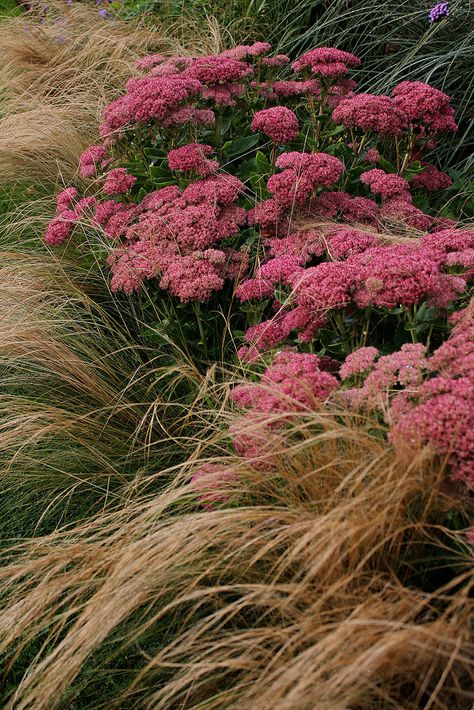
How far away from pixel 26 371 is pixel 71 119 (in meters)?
2.01

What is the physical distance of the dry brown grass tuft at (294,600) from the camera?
1374mm

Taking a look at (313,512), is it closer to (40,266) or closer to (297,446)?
(297,446)

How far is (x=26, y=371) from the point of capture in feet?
9.10

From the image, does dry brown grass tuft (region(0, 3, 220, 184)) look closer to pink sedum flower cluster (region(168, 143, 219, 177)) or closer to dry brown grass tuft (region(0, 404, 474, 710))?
pink sedum flower cluster (region(168, 143, 219, 177))

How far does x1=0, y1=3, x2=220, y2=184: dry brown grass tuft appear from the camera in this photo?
4.00m

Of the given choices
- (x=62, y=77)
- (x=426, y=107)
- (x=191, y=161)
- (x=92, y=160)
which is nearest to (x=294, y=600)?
(x=191, y=161)

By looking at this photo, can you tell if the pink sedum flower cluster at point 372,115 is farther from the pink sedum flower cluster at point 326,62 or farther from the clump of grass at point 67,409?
the clump of grass at point 67,409

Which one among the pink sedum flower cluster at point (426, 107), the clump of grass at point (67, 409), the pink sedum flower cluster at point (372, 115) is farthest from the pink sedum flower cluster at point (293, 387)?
the pink sedum flower cluster at point (426, 107)

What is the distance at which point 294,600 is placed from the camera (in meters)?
1.56

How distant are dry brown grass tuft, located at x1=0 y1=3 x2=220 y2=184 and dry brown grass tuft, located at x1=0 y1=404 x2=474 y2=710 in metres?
2.17

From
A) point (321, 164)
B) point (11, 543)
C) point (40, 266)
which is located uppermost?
point (321, 164)

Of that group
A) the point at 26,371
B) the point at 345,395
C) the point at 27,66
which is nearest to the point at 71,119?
the point at 27,66

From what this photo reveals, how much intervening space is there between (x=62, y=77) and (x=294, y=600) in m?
4.53

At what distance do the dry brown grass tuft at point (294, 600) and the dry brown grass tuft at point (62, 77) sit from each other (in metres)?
2.17
